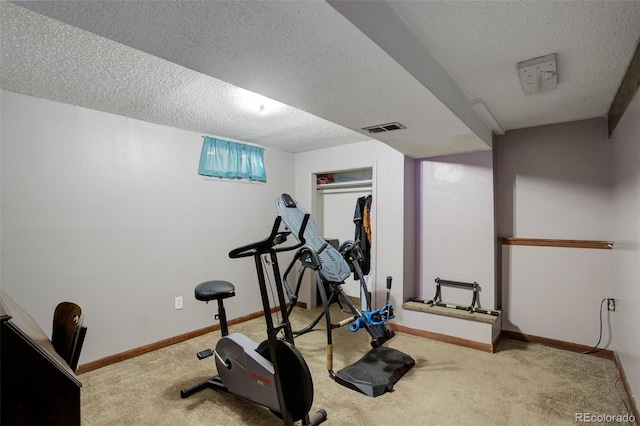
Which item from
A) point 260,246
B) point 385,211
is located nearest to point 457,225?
point 385,211

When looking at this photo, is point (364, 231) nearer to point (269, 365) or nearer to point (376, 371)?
point (376, 371)

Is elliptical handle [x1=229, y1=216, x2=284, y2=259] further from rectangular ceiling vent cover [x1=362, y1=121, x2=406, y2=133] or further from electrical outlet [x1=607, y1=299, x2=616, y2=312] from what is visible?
electrical outlet [x1=607, y1=299, x2=616, y2=312]

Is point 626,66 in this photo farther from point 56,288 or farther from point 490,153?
point 56,288

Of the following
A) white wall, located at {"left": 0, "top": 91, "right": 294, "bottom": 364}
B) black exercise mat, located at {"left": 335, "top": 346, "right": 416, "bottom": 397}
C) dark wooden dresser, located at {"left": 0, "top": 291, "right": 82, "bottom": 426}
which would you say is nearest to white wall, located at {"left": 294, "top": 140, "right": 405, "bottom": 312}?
black exercise mat, located at {"left": 335, "top": 346, "right": 416, "bottom": 397}

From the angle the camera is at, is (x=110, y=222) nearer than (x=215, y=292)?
No

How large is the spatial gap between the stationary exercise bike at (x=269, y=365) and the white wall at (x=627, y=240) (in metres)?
2.05

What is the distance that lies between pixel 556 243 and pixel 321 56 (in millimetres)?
3100

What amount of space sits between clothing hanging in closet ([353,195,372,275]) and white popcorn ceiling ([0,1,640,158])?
129cm

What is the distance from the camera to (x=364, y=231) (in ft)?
12.4

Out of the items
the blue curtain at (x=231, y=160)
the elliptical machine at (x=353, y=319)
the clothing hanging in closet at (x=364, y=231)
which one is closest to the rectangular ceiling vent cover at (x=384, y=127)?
the elliptical machine at (x=353, y=319)

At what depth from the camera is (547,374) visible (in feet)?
8.19

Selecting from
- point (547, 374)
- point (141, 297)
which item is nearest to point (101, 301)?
point (141, 297)

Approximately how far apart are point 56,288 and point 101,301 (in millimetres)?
353

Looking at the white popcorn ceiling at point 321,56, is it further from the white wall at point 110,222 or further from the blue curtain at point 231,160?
the blue curtain at point 231,160
